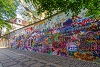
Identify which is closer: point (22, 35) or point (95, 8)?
point (95, 8)

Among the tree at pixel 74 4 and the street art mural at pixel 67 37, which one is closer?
the tree at pixel 74 4

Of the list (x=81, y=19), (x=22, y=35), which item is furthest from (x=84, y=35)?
(x=22, y=35)

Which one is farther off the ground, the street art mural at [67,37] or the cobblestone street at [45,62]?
the street art mural at [67,37]

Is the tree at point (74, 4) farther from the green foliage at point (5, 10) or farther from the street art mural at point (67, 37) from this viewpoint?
the green foliage at point (5, 10)

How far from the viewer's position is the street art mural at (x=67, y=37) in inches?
286

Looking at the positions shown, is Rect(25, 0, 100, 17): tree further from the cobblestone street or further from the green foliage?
the green foliage

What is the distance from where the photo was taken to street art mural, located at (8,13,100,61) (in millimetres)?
7270

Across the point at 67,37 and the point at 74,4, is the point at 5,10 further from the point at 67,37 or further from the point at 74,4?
the point at 74,4

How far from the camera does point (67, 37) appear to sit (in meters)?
9.05

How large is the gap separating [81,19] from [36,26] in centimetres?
637

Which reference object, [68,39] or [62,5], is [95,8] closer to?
[62,5]

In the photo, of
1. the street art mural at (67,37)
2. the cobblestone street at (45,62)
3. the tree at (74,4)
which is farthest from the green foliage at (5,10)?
the tree at (74,4)

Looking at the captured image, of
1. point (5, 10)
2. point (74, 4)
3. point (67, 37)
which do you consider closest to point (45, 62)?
point (67, 37)

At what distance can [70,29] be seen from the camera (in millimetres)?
8867
